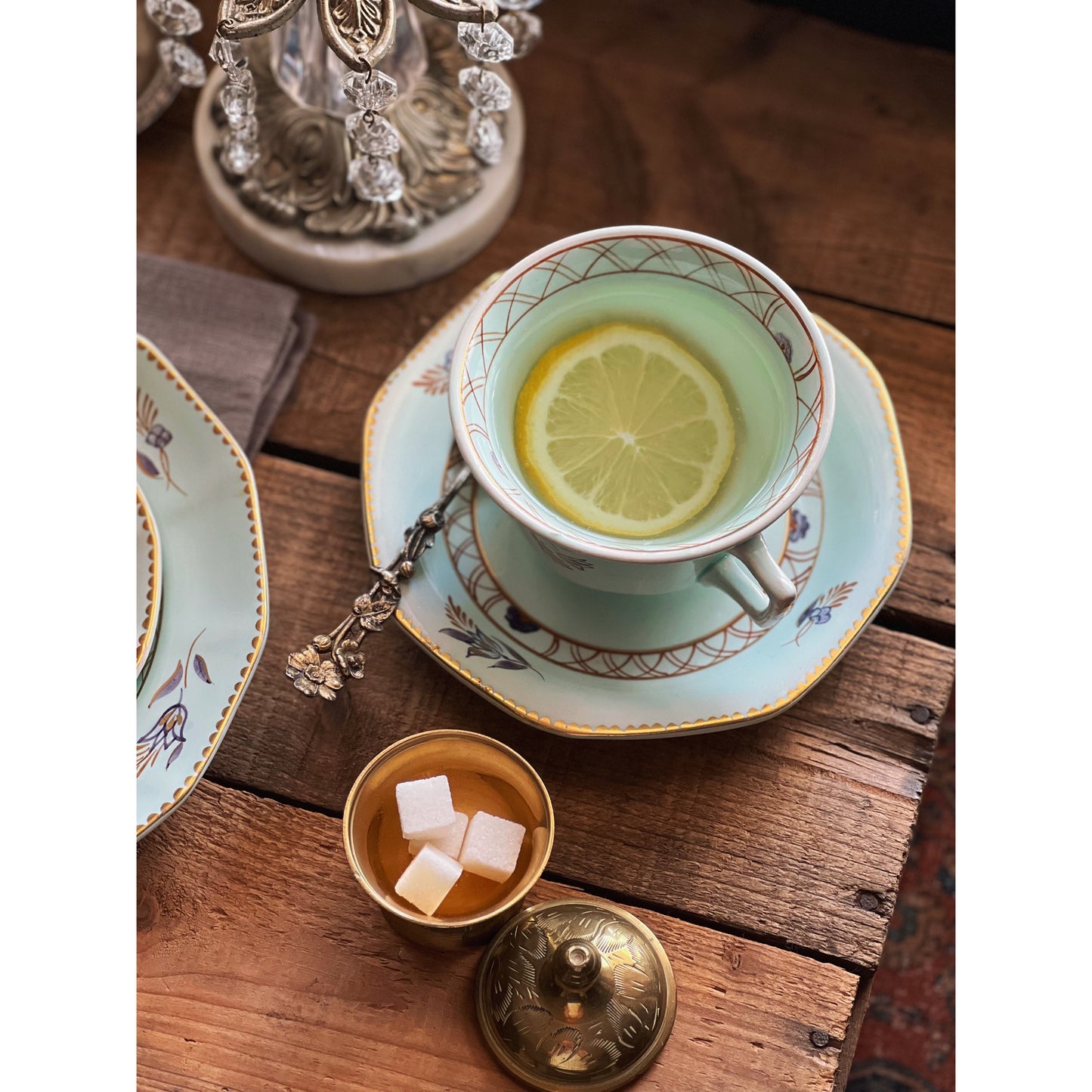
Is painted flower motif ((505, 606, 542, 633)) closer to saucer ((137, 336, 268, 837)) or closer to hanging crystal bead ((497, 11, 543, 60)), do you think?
saucer ((137, 336, 268, 837))

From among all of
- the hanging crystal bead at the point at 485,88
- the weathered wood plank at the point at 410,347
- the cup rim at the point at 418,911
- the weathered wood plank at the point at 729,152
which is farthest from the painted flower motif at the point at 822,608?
the hanging crystal bead at the point at 485,88

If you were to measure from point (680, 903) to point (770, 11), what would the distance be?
2.96 feet

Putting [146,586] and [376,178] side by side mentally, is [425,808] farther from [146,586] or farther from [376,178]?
[376,178]

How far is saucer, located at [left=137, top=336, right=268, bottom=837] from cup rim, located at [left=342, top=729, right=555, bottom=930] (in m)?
0.10

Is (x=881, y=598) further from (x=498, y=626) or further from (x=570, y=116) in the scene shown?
(x=570, y=116)

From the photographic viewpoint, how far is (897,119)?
1088mm

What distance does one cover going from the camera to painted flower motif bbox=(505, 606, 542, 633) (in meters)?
0.82

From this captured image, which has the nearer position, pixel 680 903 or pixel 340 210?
pixel 680 903

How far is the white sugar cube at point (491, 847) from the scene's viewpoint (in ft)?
2.40

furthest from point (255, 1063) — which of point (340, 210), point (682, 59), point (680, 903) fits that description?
point (682, 59)

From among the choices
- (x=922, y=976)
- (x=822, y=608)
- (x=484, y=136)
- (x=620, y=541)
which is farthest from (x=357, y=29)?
(x=922, y=976)

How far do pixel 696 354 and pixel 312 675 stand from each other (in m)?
0.37

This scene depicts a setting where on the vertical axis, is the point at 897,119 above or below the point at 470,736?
above

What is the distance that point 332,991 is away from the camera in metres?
0.78
